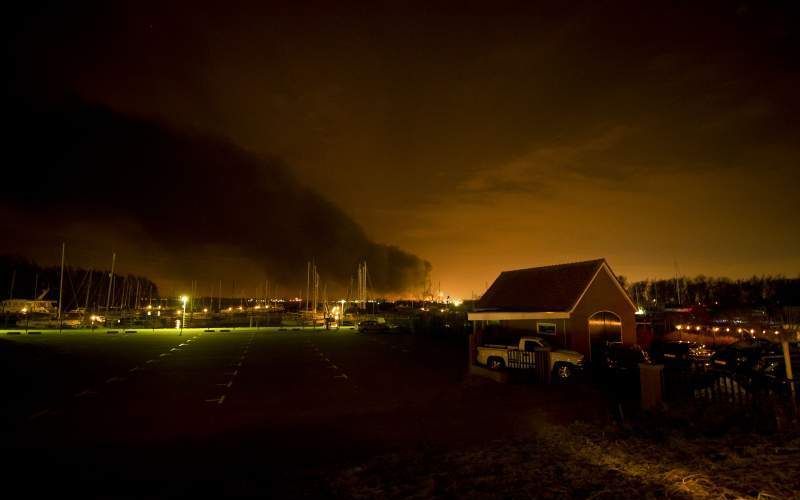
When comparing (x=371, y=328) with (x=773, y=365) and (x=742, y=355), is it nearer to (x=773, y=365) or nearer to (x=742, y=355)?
(x=742, y=355)

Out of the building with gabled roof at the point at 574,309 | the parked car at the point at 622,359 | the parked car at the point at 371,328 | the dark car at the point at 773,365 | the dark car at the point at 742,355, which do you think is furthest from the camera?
the parked car at the point at 371,328

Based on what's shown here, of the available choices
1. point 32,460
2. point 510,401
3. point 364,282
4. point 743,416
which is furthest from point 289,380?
point 364,282

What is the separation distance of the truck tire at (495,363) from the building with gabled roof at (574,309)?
173 inches

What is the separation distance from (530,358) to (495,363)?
191 cm

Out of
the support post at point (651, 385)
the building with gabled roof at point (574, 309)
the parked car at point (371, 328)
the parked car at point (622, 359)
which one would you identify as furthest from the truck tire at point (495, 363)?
the parked car at point (371, 328)

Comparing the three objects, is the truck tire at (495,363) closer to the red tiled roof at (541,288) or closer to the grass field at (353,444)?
the grass field at (353,444)

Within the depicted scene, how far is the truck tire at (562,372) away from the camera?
19.3 m

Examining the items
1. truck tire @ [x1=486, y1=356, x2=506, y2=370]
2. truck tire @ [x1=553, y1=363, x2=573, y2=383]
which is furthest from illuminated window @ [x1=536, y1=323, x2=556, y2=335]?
truck tire @ [x1=553, y1=363, x2=573, y2=383]

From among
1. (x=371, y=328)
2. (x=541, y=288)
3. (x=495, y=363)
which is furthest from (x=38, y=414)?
(x=371, y=328)

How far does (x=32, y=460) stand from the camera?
10422 mm

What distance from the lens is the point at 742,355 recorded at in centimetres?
2266

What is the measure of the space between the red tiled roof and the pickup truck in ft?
15.6

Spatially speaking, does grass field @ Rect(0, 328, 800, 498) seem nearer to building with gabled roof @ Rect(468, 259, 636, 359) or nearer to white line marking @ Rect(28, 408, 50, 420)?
white line marking @ Rect(28, 408, 50, 420)

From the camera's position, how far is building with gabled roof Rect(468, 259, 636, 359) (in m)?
25.8
